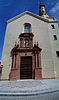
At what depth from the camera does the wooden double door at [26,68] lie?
700cm

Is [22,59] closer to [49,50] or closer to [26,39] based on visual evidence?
[26,39]

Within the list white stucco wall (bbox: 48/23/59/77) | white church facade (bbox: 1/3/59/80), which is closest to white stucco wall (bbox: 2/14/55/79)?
white church facade (bbox: 1/3/59/80)

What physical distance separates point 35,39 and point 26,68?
3973 mm

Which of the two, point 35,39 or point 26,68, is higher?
point 35,39

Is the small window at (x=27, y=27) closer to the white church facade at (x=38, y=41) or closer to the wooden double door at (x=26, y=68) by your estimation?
the white church facade at (x=38, y=41)

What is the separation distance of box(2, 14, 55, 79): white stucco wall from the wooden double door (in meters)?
1.47

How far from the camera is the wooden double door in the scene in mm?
6995

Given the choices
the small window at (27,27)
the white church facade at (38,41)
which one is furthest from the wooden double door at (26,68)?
the small window at (27,27)

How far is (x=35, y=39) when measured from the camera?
836cm

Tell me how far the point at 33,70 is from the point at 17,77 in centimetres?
193

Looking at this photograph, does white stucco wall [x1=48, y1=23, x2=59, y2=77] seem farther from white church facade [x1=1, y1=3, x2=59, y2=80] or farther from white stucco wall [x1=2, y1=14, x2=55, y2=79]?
white stucco wall [x1=2, y1=14, x2=55, y2=79]

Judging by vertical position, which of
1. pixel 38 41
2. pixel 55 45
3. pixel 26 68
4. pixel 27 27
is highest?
pixel 27 27

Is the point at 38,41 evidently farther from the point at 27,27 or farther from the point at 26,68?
the point at 26,68

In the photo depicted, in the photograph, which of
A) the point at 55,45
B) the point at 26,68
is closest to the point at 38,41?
the point at 55,45
